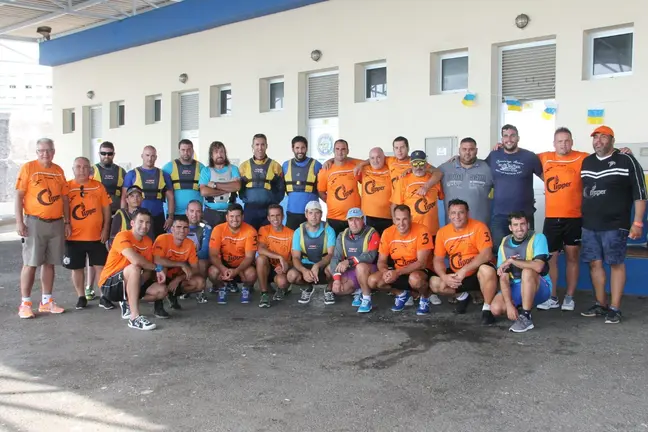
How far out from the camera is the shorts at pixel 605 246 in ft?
20.0

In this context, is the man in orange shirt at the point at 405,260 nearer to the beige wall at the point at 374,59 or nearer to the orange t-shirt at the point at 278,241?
the orange t-shirt at the point at 278,241

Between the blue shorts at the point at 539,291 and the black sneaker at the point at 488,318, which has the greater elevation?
the blue shorts at the point at 539,291

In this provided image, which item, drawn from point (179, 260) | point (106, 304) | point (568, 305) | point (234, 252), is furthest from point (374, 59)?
point (106, 304)

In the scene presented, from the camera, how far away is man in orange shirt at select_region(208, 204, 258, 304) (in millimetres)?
7266

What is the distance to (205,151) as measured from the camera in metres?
14.3

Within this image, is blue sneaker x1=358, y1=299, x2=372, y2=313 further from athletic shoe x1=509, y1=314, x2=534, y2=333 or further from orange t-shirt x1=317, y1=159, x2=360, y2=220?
athletic shoe x1=509, y1=314, x2=534, y2=333

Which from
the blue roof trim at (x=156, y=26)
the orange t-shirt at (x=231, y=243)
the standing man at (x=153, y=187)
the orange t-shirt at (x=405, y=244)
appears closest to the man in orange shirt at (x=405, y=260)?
the orange t-shirt at (x=405, y=244)

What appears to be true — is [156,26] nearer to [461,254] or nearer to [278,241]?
[278,241]

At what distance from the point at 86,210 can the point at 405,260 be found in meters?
3.44

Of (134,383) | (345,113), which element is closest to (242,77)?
(345,113)

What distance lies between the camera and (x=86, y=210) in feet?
22.6

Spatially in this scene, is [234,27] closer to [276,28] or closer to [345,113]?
[276,28]

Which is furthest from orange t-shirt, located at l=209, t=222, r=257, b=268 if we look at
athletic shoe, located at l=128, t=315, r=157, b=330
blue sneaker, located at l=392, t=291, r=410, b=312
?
blue sneaker, located at l=392, t=291, r=410, b=312

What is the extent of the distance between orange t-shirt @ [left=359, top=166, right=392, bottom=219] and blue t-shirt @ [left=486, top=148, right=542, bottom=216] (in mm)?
1261
